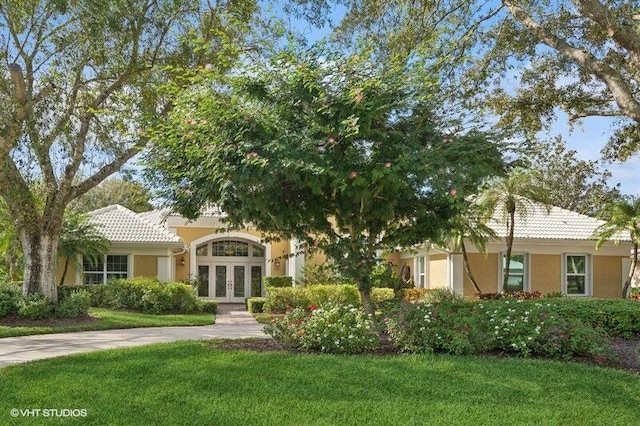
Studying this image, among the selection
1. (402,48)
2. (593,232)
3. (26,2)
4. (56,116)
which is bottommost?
(593,232)

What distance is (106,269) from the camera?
2523cm

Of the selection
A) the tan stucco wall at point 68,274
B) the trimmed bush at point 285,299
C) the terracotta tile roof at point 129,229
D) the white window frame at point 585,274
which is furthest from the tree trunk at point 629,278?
the tan stucco wall at point 68,274

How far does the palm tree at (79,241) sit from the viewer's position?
75.9 ft

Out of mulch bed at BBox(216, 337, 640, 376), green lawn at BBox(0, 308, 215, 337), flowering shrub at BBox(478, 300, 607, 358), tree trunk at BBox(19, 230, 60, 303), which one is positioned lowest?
green lawn at BBox(0, 308, 215, 337)

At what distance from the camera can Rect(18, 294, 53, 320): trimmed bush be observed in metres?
16.3

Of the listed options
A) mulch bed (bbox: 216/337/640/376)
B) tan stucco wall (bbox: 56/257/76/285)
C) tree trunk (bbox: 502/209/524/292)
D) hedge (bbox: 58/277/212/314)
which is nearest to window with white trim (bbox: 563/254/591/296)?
tree trunk (bbox: 502/209/524/292)

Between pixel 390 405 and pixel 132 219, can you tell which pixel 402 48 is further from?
Answer: pixel 132 219

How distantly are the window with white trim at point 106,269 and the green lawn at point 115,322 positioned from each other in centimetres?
486

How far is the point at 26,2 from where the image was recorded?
1438cm

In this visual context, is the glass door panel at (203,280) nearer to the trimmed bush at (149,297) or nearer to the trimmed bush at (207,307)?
the trimmed bush at (207,307)

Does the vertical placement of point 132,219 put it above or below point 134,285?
above

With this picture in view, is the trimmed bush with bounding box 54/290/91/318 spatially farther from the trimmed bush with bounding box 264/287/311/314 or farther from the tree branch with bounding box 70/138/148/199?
the trimmed bush with bounding box 264/287/311/314

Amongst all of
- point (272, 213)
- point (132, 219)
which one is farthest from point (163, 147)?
point (132, 219)

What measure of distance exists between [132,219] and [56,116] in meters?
12.1
